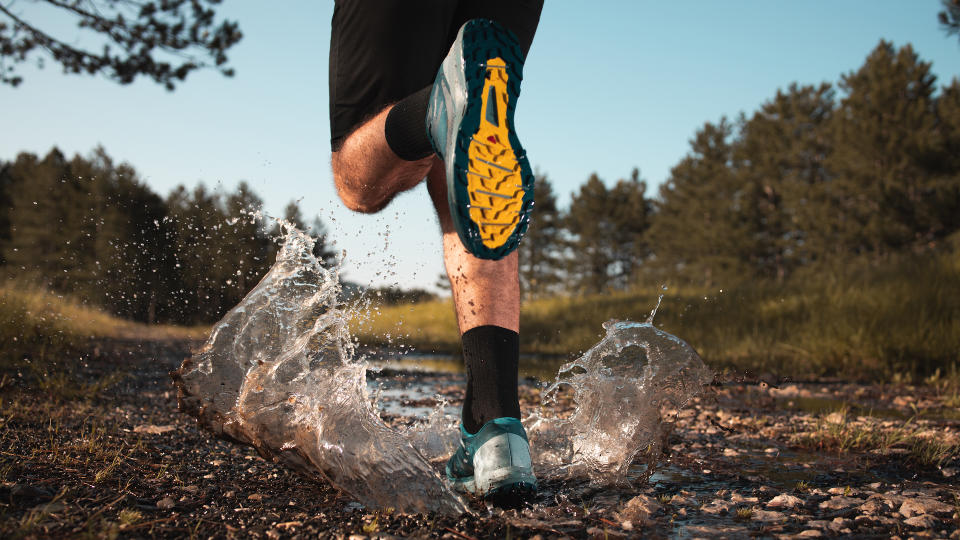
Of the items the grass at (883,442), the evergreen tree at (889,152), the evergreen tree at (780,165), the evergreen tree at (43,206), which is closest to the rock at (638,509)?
the grass at (883,442)

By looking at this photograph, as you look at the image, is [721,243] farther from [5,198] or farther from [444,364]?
[5,198]

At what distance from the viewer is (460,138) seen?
1.36m

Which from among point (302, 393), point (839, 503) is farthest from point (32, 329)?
point (839, 503)

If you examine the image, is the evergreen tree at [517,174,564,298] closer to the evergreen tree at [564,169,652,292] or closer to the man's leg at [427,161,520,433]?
the evergreen tree at [564,169,652,292]

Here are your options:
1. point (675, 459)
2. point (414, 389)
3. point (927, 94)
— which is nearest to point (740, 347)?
point (414, 389)

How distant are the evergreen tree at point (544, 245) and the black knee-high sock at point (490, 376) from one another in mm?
50065

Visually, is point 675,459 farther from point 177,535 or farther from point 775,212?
point 775,212

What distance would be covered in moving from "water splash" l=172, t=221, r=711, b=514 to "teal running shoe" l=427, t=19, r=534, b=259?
2.01ft

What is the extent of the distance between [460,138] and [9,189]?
4502 cm

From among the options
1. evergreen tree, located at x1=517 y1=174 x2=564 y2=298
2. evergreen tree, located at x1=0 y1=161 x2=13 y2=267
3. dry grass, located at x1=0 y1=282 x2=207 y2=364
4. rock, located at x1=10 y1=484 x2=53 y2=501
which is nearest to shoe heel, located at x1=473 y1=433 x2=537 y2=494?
rock, located at x1=10 y1=484 x2=53 y2=501

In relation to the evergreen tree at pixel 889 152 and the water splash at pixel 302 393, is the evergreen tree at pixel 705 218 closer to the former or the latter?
the evergreen tree at pixel 889 152

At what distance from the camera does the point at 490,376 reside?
1665mm

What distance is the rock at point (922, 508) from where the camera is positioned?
1493 millimetres

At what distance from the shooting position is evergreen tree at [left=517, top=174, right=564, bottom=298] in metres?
52.8
